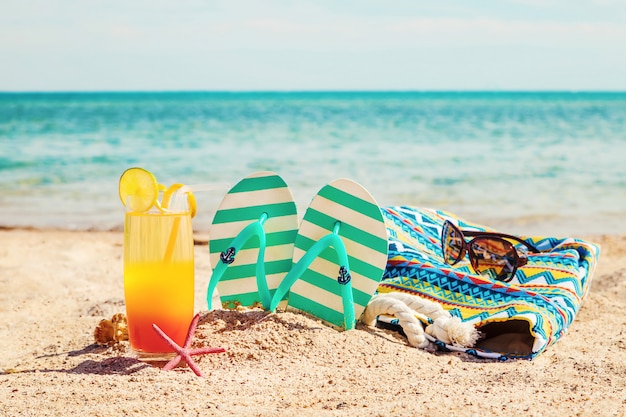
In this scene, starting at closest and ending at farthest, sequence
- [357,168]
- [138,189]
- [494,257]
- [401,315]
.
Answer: [138,189] → [401,315] → [494,257] → [357,168]

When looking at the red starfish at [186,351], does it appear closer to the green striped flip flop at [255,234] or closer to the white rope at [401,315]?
the green striped flip flop at [255,234]

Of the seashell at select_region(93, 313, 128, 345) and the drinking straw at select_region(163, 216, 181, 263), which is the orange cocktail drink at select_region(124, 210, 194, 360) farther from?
the seashell at select_region(93, 313, 128, 345)

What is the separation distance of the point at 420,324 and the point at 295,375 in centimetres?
74

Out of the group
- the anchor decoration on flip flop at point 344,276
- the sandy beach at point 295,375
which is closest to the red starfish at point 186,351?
the sandy beach at point 295,375

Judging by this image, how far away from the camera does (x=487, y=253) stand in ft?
12.0

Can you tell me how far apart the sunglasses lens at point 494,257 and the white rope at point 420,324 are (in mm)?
546

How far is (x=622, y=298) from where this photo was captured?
14.1 feet

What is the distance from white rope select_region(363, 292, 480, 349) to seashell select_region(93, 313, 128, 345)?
1016mm

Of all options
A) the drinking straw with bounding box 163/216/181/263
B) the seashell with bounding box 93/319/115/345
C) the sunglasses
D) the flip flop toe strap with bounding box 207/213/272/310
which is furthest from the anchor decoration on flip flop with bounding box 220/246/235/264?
the sunglasses

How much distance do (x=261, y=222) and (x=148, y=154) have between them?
1243 centimetres

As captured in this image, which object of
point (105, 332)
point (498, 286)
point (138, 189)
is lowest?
point (105, 332)

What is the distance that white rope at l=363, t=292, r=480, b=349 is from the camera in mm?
3041

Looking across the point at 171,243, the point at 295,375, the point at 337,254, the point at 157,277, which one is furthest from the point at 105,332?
the point at 337,254

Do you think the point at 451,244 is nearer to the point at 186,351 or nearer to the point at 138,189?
the point at 186,351
